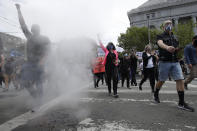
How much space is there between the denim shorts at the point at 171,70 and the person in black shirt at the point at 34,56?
8.55ft

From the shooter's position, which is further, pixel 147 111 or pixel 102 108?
pixel 102 108

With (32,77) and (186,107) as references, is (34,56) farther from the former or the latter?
(186,107)

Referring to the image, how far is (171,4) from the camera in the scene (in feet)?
143

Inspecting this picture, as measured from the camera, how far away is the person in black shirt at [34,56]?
3387 millimetres

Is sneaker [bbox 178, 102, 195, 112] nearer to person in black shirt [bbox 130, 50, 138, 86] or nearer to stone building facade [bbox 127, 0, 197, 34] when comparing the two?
person in black shirt [bbox 130, 50, 138, 86]

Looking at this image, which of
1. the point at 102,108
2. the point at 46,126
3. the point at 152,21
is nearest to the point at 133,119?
the point at 102,108

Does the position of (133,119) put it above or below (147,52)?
below

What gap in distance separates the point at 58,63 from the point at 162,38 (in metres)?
2.59

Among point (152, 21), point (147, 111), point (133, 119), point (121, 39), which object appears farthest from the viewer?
point (152, 21)

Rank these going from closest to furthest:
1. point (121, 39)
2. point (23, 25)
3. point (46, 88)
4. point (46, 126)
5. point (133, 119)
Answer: point (46, 126)
point (133, 119)
point (23, 25)
point (46, 88)
point (121, 39)

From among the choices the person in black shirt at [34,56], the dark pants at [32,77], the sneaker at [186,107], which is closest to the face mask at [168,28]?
the sneaker at [186,107]

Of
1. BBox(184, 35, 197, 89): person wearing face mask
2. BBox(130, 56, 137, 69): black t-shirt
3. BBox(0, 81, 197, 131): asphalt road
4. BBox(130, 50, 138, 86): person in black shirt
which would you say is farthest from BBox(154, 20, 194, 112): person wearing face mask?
BBox(130, 56, 137, 69): black t-shirt

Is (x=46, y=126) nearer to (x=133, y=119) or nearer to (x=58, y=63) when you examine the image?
(x=133, y=119)

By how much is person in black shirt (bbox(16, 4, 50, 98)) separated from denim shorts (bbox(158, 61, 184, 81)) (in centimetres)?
261
